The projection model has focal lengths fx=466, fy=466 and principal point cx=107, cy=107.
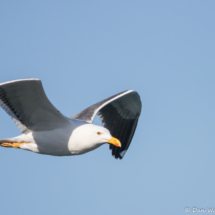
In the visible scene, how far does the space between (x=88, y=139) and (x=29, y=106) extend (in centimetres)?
161

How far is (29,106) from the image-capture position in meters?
11.1

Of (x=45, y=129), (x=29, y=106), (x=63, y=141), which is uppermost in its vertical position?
(x=29, y=106)

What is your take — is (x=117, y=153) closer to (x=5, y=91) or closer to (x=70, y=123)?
(x=70, y=123)

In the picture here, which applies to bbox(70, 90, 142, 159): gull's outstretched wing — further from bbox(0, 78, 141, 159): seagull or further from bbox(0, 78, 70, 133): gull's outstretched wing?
bbox(0, 78, 70, 133): gull's outstretched wing

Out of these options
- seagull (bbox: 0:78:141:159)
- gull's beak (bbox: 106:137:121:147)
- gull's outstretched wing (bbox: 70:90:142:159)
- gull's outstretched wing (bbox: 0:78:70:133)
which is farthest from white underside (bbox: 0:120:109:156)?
gull's outstretched wing (bbox: 70:90:142:159)

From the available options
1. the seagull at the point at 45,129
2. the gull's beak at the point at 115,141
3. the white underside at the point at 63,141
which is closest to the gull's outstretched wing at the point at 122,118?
the seagull at the point at 45,129

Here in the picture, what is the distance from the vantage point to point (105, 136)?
11273mm

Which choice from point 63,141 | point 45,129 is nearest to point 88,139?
point 63,141

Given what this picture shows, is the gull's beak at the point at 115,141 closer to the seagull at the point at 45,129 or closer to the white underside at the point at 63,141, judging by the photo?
the seagull at the point at 45,129

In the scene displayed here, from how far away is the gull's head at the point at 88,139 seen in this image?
11.2 meters

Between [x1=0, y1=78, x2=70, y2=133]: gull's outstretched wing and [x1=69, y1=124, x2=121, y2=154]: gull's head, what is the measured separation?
1.57 ft

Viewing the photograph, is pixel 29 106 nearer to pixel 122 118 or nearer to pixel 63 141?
pixel 63 141

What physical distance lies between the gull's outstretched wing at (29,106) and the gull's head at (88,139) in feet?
1.57

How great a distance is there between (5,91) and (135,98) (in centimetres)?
498
